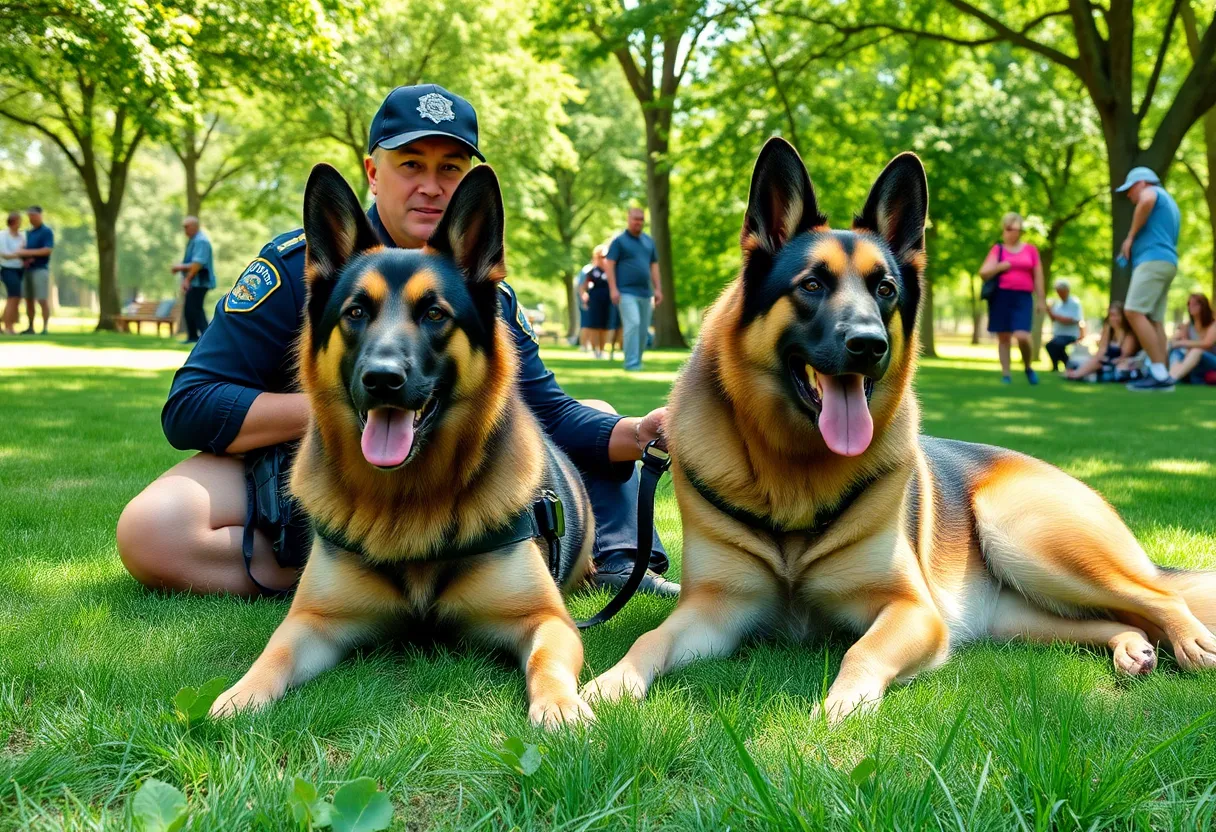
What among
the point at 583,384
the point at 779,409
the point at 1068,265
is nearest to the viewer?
the point at 779,409

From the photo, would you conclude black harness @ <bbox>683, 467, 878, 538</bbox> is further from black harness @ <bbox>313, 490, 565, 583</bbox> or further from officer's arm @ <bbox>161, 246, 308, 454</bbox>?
officer's arm @ <bbox>161, 246, 308, 454</bbox>

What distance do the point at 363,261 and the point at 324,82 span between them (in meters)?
18.5

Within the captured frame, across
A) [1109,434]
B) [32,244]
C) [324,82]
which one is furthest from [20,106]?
[1109,434]

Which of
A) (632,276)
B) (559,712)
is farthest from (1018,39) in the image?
(559,712)

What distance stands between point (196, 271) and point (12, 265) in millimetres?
6130

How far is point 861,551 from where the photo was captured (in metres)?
3.19

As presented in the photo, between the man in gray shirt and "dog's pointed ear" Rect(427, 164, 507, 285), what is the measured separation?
45.5 feet

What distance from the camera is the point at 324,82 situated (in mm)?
19609

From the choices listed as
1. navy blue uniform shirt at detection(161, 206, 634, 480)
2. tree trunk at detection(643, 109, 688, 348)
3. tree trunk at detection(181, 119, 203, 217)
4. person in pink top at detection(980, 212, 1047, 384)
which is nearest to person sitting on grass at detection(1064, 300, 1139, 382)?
person in pink top at detection(980, 212, 1047, 384)

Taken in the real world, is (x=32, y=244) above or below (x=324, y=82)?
below

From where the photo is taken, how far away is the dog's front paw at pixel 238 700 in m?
2.42

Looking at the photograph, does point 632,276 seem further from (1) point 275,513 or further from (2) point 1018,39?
(1) point 275,513

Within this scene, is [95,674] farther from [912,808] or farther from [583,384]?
[583,384]

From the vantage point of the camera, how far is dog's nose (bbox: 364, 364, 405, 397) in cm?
271
